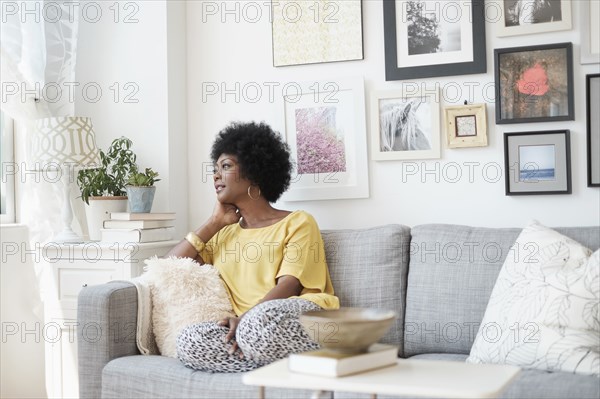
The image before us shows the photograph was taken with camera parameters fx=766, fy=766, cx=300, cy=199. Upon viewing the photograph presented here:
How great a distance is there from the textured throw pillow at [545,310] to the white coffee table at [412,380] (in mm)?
501

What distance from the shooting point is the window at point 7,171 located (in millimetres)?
3473

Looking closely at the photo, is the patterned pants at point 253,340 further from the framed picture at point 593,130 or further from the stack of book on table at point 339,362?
the framed picture at point 593,130

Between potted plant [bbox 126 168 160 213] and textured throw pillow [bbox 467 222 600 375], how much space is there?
4.87ft

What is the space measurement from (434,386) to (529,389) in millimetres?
616

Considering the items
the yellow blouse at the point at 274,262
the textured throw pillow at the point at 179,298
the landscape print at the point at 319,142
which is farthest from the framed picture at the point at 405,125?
the textured throw pillow at the point at 179,298

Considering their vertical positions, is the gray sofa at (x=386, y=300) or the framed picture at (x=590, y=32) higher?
the framed picture at (x=590, y=32)

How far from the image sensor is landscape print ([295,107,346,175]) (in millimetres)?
3246

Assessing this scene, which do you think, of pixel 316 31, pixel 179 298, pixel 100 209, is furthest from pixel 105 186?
pixel 316 31

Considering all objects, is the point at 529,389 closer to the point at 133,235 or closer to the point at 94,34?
the point at 133,235

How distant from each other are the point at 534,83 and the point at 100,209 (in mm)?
1842

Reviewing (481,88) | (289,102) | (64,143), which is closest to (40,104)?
(64,143)

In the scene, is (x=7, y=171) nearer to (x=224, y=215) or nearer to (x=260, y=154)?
(x=224, y=215)

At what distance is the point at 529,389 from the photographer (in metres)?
2.11

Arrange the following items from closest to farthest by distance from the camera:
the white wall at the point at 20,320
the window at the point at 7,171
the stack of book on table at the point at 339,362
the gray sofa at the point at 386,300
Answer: the stack of book on table at the point at 339,362, the gray sofa at the point at 386,300, the white wall at the point at 20,320, the window at the point at 7,171
